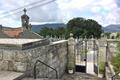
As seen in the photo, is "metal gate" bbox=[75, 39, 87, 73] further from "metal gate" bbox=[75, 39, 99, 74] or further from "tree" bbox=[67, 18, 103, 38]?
"tree" bbox=[67, 18, 103, 38]

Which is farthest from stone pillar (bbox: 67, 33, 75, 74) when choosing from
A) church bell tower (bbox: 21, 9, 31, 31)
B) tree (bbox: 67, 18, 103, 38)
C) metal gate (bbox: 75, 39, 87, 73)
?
tree (bbox: 67, 18, 103, 38)

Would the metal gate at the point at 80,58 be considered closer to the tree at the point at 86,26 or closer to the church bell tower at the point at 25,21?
the church bell tower at the point at 25,21

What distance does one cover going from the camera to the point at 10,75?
483cm

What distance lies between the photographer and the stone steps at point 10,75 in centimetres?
460

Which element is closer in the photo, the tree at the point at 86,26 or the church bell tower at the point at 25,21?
the church bell tower at the point at 25,21

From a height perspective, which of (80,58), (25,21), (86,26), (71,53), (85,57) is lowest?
(80,58)

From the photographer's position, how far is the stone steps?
460 cm

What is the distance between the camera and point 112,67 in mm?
10008

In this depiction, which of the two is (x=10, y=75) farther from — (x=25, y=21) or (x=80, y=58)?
(x=25, y=21)

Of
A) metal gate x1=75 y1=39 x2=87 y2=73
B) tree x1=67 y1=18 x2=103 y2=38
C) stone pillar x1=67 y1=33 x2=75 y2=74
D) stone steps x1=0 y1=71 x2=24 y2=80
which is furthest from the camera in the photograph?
tree x1=67 y1=18 x2=103 y2=38

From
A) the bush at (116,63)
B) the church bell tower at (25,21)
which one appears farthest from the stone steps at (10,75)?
the church bell tower at (25,21)

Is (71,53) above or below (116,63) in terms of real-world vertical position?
above

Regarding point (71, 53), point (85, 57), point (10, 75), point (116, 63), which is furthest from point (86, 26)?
point (10, 75)

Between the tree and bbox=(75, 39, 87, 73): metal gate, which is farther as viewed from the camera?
the tree
